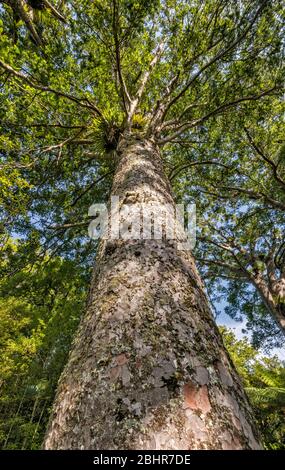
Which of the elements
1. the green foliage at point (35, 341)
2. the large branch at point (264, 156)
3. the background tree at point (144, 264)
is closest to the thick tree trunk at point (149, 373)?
the background tree at point (144, 264)

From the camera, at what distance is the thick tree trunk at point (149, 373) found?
2.69 ft

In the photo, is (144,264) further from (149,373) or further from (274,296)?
(274,296)

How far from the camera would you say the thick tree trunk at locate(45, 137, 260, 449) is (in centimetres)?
82

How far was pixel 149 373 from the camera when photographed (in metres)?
0.97

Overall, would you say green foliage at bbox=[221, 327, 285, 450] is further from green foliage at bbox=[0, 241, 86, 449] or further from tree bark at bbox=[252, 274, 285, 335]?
green foliage at bbox=[0, 241, 86, 449]

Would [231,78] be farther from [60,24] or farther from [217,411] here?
[217,411]

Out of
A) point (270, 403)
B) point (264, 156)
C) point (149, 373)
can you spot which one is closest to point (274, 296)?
point (270, 403)

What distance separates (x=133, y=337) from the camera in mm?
1123

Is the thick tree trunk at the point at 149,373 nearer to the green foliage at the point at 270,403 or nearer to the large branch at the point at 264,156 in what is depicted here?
the green foliage at the point at 270,403

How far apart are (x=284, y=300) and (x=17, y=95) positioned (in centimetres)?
889

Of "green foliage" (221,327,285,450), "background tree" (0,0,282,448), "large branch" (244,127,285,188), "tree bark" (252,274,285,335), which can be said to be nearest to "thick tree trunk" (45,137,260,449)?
"background tree" (0,0,282,448)

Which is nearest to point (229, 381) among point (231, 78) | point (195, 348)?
point (195, 348)

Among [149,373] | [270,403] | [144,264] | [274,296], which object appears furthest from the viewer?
[274,296]

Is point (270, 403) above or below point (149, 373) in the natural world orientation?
above
